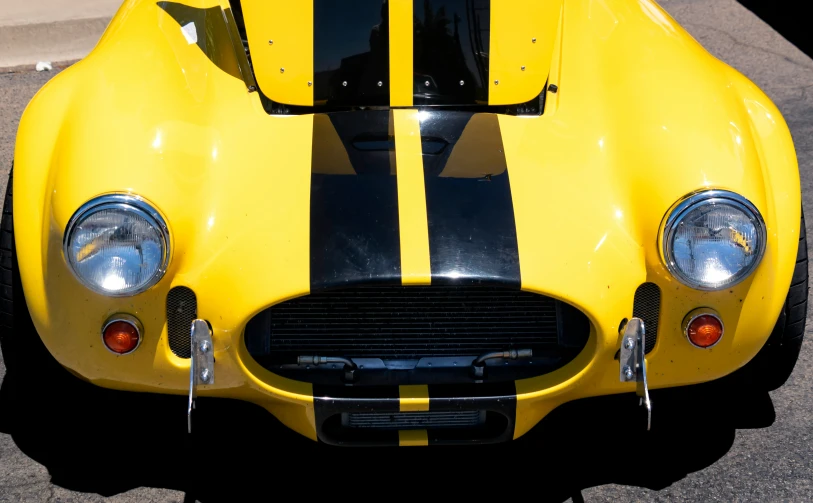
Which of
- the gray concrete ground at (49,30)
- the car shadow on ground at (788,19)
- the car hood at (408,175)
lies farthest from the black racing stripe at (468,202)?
the car shadow on ground at (788,19)

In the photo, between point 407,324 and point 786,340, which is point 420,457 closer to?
point 407,324

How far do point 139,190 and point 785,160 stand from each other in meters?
1.75

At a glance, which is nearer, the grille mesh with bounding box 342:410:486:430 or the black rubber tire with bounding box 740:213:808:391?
the grille mesh with bounding box 342:410:486:430

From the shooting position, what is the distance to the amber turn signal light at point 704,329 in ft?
7.81

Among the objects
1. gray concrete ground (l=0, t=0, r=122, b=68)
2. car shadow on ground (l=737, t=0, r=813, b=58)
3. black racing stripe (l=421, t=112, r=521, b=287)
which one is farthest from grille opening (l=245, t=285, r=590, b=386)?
car shadow on ground (l=737, t=0, r=813, b=58)

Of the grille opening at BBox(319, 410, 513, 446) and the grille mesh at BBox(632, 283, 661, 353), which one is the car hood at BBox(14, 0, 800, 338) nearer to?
the grille mesh at BBox(632, 283, 661, 353)

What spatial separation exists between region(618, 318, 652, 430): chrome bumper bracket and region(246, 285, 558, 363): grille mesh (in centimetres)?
18

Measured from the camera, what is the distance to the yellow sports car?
230cm

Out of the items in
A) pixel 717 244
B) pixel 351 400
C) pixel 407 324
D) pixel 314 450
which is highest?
pixel 717 244

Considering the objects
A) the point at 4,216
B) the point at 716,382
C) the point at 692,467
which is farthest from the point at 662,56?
the point at 4,216

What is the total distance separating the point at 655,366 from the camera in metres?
2.43

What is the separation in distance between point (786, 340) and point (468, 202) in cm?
108

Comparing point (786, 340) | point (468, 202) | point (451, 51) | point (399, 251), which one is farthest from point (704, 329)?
point (451, 51)

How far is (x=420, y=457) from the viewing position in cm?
280
